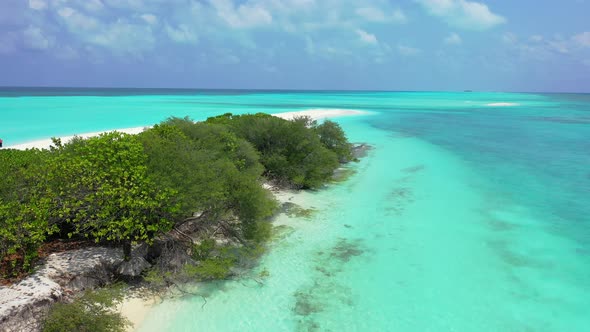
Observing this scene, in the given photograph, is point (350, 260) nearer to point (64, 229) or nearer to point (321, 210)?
point (321, 210)

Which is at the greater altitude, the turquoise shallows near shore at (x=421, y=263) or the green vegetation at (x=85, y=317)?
the green vegetation at (x=85, y=317)

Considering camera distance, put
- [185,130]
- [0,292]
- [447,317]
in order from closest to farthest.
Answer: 1. [0,292]
2. [447,317]
3. [185,130]

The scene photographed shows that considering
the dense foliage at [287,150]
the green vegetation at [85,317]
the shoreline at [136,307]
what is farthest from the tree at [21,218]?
the dense foliage at [287,150]

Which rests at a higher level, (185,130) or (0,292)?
(185,130)

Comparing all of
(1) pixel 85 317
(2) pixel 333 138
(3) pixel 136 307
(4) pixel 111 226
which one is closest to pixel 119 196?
(4) pixel 111 226

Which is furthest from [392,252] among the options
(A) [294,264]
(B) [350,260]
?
(A) [294,264]

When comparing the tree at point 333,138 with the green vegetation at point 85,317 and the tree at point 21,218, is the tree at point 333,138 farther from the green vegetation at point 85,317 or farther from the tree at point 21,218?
the green vegetation at point 85,317
